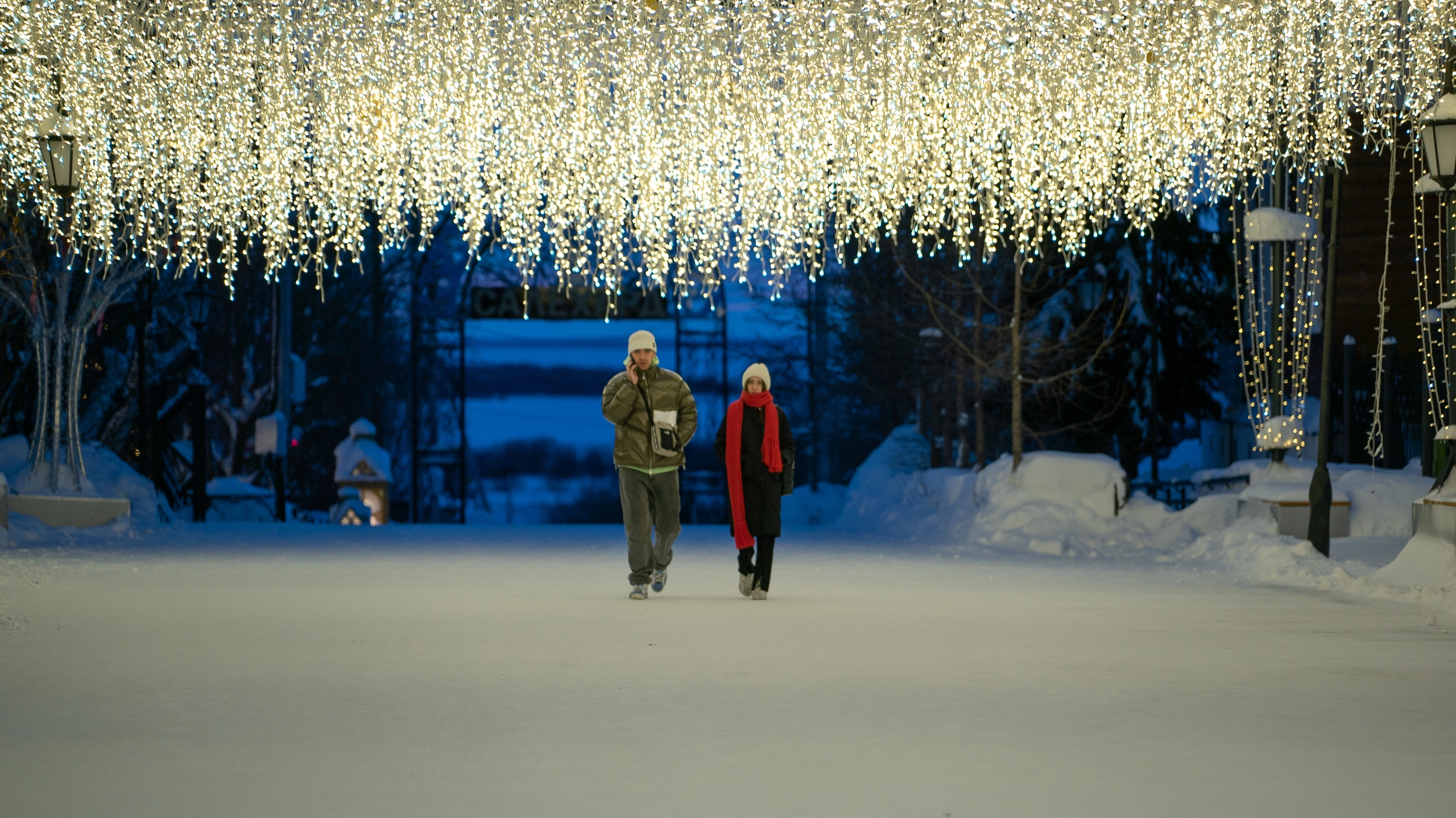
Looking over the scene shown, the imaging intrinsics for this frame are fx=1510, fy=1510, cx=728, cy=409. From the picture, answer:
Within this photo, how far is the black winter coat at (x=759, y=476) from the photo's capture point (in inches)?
432

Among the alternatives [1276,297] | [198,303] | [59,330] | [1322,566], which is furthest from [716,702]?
[198,303]

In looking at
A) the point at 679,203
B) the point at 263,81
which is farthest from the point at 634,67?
the point at 263,81

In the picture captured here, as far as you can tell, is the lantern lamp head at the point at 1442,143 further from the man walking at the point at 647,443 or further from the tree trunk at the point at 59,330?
the tree trunk at the point at 59,330

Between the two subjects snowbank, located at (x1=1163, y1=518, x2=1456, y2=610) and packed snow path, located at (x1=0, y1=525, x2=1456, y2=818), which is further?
snowbank, located at (x1=1163, y1=518, x2=1456, y2=610)

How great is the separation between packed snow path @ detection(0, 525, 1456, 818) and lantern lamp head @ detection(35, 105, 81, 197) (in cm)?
370

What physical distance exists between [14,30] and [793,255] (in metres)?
6.71

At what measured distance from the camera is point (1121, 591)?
38.3ft

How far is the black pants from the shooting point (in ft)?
35.9

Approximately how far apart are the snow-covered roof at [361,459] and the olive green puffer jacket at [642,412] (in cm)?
2422

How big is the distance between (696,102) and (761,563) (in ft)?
12.8

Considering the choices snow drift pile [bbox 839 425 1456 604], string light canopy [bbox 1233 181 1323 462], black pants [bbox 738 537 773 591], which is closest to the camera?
black pants [bbox 738 537 773 591]

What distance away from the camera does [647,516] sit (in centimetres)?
1088

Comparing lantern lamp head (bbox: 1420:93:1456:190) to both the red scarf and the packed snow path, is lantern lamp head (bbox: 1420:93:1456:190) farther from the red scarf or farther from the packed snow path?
the red scarf

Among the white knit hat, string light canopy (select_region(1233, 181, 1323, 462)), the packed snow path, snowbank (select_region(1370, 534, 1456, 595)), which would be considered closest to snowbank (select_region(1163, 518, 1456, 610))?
snowbank (select_region(1370, 534, 1456, 595))
